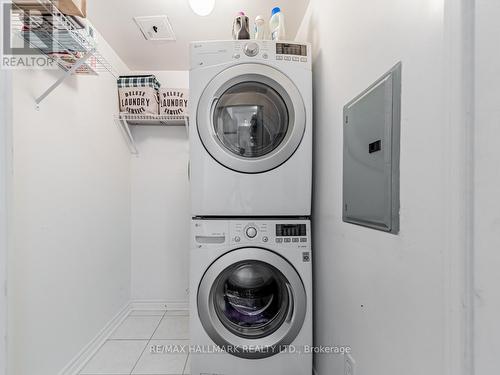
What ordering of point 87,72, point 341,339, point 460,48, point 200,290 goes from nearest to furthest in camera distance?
point 460,48 < point 341,339 < point 200,290 < point 87,72

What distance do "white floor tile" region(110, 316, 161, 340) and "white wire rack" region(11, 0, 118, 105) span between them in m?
1.60

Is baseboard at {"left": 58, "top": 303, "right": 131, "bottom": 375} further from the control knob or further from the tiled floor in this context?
the control knob

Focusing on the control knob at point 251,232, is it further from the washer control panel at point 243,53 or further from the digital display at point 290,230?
the washer control panel at point 243,53

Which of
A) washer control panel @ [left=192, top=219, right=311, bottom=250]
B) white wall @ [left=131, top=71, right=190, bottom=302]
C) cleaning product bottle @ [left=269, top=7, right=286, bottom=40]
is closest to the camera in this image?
washer control panel @ [left=192, top=219, right=311, bottom=250]

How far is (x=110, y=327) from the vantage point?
1.85m

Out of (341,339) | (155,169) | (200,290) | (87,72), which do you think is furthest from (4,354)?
(155,169)

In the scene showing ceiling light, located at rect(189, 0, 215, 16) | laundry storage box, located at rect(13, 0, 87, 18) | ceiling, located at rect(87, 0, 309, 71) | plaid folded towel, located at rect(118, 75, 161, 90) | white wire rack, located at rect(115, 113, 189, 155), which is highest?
ceiling, located at rect(87, 0, 309, 71)

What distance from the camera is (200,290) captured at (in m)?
1.22

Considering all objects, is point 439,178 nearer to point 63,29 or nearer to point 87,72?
point 63,29

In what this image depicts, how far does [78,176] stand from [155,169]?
0.81m

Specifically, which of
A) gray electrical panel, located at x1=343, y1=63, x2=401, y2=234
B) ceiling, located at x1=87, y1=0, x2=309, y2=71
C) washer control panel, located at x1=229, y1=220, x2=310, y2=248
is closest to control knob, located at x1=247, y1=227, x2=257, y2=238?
washer control panel, located at x1=229, y1=220, x2=310, y2=248

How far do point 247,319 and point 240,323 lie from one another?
0.04 meters

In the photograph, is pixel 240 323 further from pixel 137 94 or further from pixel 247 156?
pixel 137 94

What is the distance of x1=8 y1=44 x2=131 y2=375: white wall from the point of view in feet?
3.66
